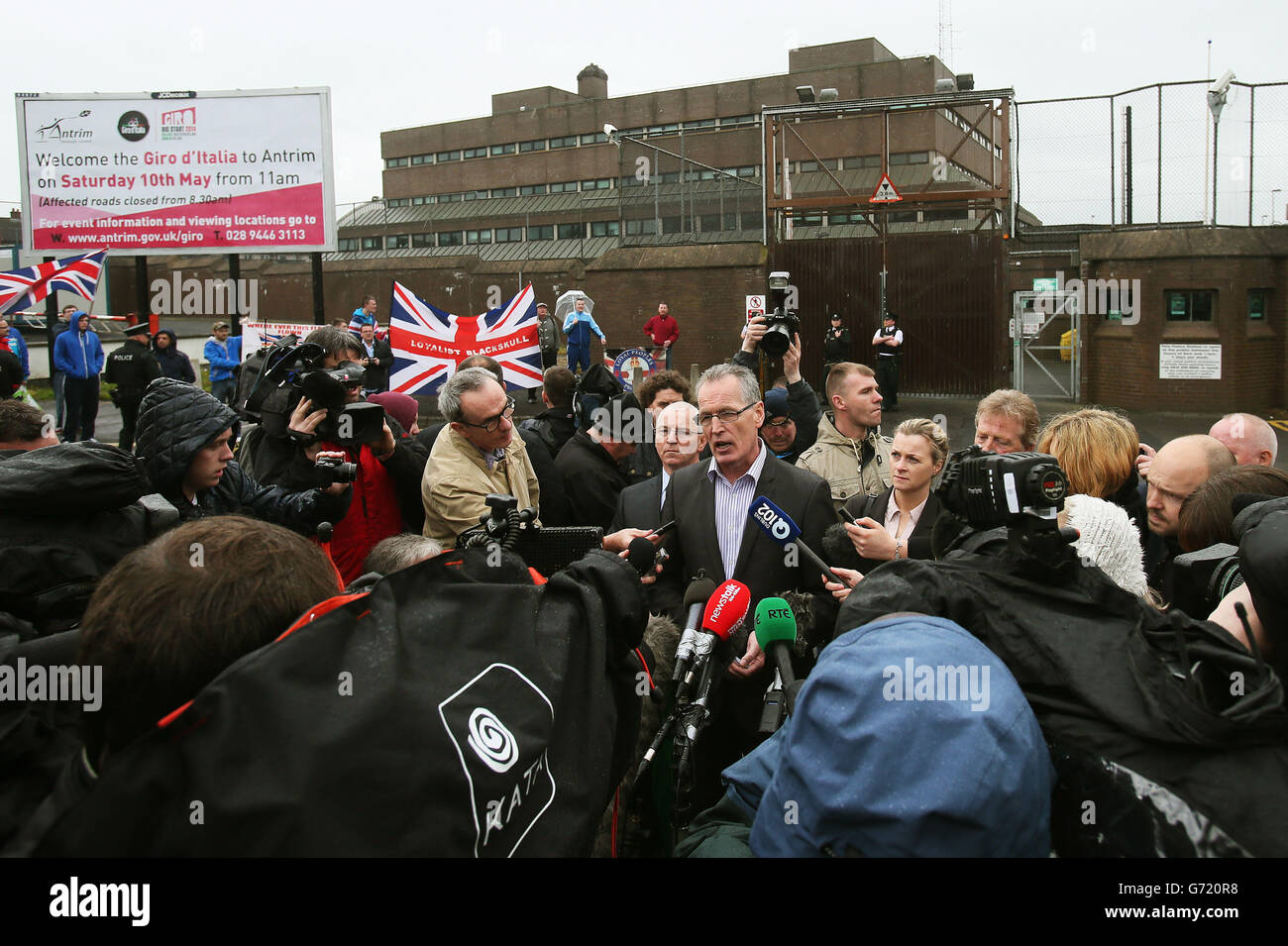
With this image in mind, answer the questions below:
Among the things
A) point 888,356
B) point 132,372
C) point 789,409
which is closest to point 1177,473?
point 789,409

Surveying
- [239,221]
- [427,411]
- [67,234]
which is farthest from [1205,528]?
[67,234]

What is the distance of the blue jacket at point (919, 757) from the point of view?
157cm

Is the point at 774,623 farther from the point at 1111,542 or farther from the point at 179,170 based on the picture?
the point at 179,170

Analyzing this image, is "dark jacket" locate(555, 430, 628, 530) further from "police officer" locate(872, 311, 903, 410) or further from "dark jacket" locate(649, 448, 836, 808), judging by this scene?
"police officer" locate(872, 311, 903, 410)

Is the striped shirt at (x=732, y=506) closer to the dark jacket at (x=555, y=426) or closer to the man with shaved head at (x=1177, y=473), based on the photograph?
the man with shaved head at (x=1177, y=473)

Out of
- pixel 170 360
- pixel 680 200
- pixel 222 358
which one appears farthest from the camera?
pixel 680 200

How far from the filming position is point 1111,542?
2.66m

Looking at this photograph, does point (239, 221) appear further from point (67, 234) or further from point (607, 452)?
point (607, 452)

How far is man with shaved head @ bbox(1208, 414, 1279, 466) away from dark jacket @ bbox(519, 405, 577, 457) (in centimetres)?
339

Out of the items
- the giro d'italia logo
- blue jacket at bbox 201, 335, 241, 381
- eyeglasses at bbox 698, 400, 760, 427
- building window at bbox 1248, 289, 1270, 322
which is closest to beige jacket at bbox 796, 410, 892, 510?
eyeglasses at bbox 698, 400, 760, 427

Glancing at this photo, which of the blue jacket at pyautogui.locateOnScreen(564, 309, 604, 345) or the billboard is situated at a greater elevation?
the billboard

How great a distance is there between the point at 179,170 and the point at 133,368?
465 cm

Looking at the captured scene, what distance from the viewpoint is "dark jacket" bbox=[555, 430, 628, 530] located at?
5.09m

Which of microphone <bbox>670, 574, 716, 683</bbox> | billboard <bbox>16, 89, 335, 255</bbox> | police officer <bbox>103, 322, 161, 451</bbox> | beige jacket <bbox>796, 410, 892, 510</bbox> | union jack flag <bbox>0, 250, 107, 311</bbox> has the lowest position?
microphone <bbox>670, 574, 716, 683</bbox>
